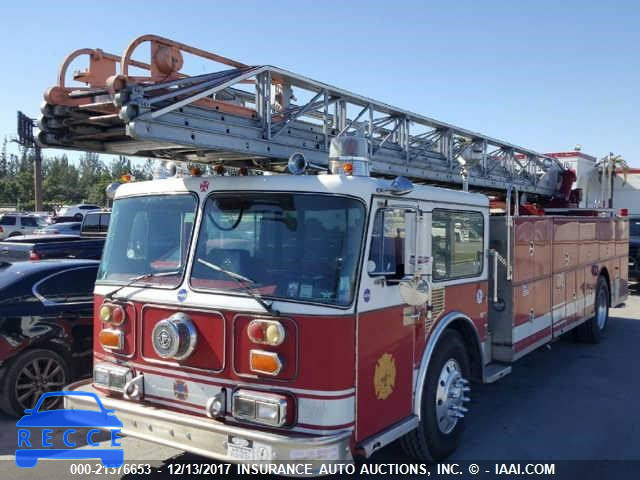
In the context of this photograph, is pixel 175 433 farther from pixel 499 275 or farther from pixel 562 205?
pixel 562 205

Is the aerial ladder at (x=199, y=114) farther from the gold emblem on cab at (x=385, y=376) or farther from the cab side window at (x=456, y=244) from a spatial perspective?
the gold emblem on cab at (x=385, y=376)

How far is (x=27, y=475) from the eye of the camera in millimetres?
4617

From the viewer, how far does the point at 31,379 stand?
5.77 meters

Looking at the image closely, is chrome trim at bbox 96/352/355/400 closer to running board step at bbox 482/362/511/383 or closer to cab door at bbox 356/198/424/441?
cab door at bbox 356/198/424/441

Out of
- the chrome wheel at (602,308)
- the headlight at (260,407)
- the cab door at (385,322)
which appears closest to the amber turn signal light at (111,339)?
the headlight at (260,407)

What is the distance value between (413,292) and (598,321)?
652 cm

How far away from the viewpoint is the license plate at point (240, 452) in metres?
3.48

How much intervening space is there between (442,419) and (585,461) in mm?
1259

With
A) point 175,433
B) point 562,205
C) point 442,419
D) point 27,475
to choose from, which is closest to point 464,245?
point 442,419

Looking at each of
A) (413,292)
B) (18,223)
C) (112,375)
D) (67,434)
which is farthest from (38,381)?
(18,223)

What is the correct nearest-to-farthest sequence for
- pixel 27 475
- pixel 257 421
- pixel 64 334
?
pixel 257 421 < pixel 27 475 < pixel 64 334

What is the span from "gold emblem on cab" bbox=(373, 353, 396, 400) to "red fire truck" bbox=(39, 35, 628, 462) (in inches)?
0.6

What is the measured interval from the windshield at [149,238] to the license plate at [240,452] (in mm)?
1199

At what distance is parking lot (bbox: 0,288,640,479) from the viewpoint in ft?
16.2
